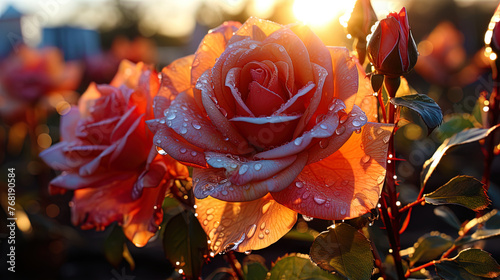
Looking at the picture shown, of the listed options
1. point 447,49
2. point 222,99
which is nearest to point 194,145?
point 222,99

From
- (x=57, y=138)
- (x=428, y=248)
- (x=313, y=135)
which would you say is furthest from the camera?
(x=57, y=138)

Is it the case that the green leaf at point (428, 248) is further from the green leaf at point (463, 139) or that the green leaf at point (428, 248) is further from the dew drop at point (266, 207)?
the dew drop at point (266, 207)

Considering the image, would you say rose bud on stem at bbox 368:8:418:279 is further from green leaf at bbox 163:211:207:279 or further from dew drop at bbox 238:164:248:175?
green leaf at bbox 163:211:207:279

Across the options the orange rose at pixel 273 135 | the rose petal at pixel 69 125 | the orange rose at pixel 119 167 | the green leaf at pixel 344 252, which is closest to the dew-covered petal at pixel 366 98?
the orange rose at pixel 273 135

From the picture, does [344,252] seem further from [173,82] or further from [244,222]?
[173,82]

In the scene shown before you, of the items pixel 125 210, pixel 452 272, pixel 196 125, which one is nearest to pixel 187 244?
pixel 125 210

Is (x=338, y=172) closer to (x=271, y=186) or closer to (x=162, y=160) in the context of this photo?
(x=271, y=186)

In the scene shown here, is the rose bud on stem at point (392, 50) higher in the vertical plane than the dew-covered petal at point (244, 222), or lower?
higher

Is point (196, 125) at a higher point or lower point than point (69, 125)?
higher
